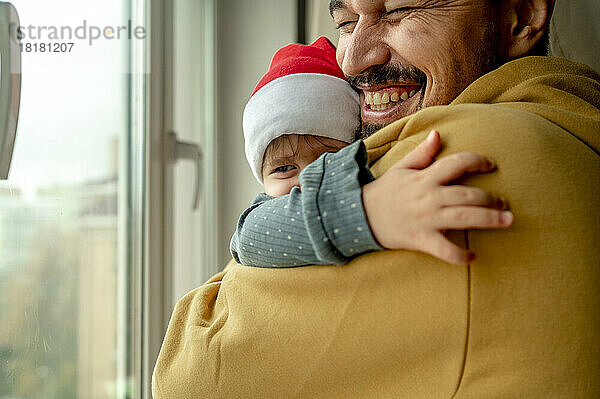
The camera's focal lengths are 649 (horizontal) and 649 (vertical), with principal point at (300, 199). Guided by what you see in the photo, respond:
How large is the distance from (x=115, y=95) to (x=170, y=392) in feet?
3.46

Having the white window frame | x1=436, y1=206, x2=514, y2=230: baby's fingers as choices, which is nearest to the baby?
x1=436, y1=206, x2=514, y2=230: baby's fingers

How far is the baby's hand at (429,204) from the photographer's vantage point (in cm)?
59

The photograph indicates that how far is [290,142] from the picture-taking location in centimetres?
114

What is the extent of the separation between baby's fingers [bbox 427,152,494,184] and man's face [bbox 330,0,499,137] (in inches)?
11.5

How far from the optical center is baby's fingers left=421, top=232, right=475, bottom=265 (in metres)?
0.59

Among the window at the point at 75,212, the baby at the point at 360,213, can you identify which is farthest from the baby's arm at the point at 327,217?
the window at the point at 75,212

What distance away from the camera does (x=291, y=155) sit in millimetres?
1139

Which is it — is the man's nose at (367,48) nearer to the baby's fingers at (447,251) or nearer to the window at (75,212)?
the baby's fingers at (447,251)

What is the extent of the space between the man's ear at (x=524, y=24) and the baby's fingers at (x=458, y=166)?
1.18 feet

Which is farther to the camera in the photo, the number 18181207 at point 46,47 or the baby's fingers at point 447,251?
the number 18181207 at point 46,47

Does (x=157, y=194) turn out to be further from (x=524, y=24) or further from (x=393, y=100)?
(x=524, y=24)

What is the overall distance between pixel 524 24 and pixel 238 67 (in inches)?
76.2

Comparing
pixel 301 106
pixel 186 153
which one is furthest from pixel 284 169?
pixel 186 153

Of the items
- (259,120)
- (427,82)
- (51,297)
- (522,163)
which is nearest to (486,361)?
(522,163)
